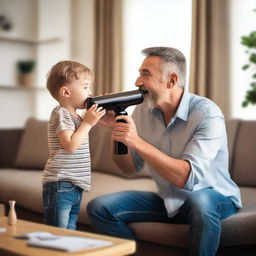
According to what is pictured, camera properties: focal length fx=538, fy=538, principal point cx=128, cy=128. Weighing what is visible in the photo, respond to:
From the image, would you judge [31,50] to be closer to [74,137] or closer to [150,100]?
[150,100]

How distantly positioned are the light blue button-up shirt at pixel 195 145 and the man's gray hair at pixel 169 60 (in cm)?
10

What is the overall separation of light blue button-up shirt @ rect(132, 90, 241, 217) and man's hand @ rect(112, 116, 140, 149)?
0.21 meters

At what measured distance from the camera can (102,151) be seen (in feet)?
11.6

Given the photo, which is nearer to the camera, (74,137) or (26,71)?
(74,137)

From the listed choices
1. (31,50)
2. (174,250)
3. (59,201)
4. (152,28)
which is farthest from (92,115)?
(31,50)

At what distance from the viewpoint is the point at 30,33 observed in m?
5.22

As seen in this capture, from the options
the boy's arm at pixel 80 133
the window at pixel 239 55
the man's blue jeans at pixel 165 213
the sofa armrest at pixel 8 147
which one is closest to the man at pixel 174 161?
the man's blue jeans at pixel 165 213

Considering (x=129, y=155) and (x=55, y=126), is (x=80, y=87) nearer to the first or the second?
(x=55, y=126)

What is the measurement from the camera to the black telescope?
208 cm

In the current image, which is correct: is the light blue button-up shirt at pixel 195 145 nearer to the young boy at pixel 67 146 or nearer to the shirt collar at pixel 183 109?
the shirt collar at pixel 183 109

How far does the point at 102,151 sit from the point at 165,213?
1.34m

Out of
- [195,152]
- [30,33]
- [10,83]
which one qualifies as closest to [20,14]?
[30,33]

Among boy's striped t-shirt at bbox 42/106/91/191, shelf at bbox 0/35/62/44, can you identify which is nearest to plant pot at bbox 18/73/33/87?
shelf at bbox 0/35/62/44

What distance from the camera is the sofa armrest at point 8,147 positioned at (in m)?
4.05
